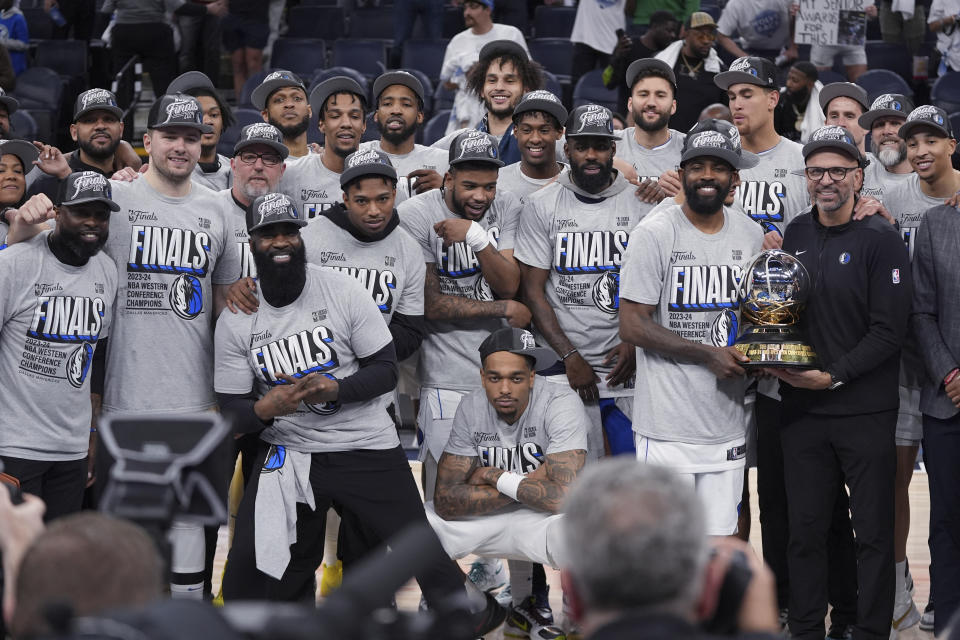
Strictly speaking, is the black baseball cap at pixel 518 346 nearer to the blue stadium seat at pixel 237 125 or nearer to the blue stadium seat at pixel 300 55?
the blue stadium seat at pixel 237 125

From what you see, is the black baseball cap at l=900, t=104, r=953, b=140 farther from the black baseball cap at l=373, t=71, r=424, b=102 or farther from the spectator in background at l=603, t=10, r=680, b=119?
the spectator in background at l=603, t=10, r=680, b=119

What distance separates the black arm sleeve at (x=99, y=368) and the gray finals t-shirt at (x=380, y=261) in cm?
91

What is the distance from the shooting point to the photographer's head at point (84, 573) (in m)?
2.08

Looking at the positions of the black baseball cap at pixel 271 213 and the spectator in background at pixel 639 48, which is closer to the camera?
Answer: the black baseball cap at pixel 271 213

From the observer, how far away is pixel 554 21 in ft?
39.5

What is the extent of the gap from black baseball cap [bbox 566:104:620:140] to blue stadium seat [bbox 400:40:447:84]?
591 cm

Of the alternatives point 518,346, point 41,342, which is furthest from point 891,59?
point 41,342

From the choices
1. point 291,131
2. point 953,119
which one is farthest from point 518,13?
point 291,131

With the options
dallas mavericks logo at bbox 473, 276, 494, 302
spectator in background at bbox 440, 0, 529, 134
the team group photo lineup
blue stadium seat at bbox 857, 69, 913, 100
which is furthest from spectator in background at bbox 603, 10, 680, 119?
dallas mavericks logo at bbox 473, 276, 494, 302

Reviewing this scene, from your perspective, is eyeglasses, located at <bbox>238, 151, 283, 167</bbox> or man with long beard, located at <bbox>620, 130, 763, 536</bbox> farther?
eyeglasses, located at <bbox>238, 151, 283, 167</bbox>

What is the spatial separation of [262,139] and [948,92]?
264 inches

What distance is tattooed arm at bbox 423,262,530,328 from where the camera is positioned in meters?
5.48

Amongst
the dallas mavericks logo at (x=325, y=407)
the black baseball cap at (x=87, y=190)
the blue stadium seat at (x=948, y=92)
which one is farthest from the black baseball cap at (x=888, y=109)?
the blue stadium seat at (x=948, y=92)

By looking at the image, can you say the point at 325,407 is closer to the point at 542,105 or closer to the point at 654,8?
the point at 542,105
